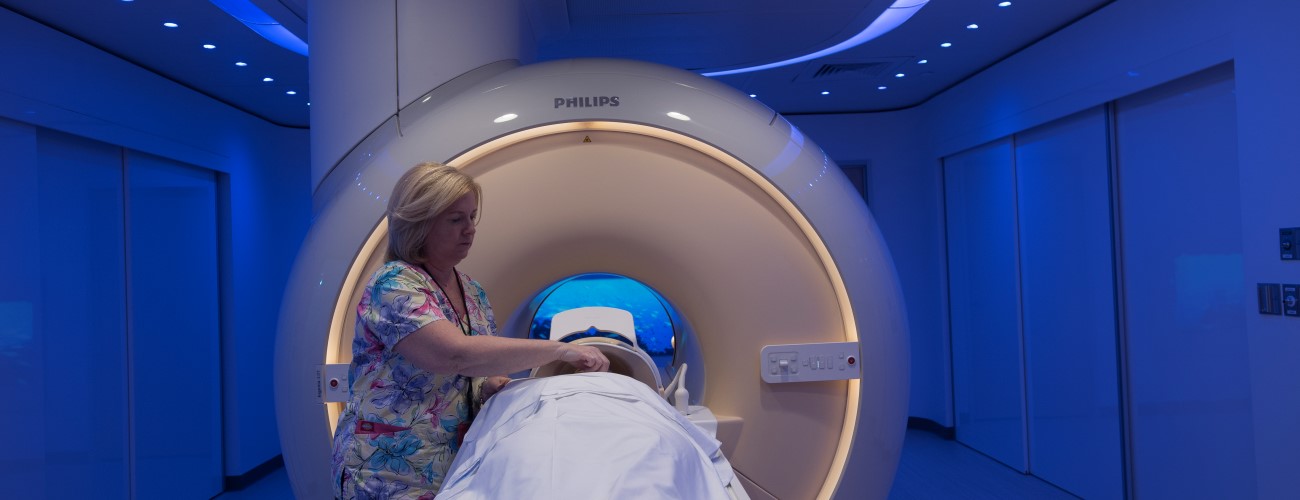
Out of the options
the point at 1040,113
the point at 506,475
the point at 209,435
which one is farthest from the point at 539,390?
the point at 209,435

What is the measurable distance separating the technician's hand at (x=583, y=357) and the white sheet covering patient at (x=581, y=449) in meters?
0.05

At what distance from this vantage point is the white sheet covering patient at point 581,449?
1.06 metres

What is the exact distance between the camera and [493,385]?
5.02ft

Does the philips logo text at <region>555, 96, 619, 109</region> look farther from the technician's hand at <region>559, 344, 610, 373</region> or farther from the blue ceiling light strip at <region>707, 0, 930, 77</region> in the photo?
the blue ceiling light strip at <region>707, 0, 930, 77</region>

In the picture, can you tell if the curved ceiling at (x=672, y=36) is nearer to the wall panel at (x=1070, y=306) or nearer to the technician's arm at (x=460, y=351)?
the wall panel at (x=1070, y=306)

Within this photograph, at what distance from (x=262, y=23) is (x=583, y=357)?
2.24m

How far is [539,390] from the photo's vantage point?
53.3 inches

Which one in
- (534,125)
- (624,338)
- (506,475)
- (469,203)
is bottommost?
(506,475)

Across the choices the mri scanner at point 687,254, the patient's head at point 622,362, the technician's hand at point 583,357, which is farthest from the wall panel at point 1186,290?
the technician's hand at point 583,357

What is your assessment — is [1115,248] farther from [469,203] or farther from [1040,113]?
[469,203]

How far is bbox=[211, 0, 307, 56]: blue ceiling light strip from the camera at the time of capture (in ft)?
9.34

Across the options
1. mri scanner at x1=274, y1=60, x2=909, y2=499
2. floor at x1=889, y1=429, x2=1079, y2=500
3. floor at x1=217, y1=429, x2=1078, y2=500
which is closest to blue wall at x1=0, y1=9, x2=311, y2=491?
floor at x1=217, y1=429, x2=1078, y2=500

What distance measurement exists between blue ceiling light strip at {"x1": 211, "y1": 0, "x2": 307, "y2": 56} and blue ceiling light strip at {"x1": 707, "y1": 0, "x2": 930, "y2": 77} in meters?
1.89

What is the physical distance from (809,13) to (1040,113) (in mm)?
1515
